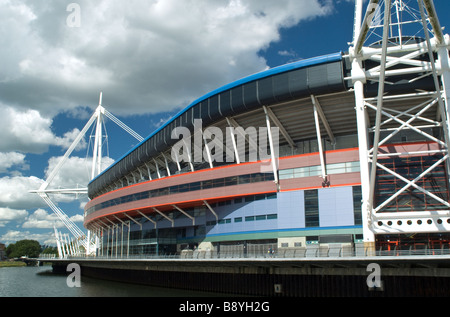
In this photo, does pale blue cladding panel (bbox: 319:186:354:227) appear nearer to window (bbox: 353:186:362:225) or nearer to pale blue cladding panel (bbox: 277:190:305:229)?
window (bbox: 353:186:362:225)

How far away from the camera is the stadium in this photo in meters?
36.9

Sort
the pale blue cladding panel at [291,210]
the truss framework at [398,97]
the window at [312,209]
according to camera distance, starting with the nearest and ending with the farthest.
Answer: the truss framework at [398,97]
the window at [312,209]
the pale blue cladding panel at [291,210]

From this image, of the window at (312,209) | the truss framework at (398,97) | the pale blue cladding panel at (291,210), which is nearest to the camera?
the truss framework at (398,97)

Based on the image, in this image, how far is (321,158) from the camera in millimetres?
44031

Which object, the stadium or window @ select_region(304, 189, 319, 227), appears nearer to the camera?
the stadium

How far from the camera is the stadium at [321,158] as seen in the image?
36875 millimetres

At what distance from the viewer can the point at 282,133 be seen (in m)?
50.9

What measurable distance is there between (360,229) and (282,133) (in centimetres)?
1506

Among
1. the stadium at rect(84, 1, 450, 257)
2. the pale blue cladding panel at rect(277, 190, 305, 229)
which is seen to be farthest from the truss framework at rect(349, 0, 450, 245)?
the pale blue cladding panel at rect(277, 190, 305, 229)

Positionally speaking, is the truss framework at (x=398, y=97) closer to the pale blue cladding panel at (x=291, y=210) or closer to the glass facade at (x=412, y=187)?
the glass facade at (x=412, y=187)

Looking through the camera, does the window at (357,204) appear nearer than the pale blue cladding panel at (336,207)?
Yes

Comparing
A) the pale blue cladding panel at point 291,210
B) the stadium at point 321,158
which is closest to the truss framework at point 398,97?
the stadium at point 321,158
